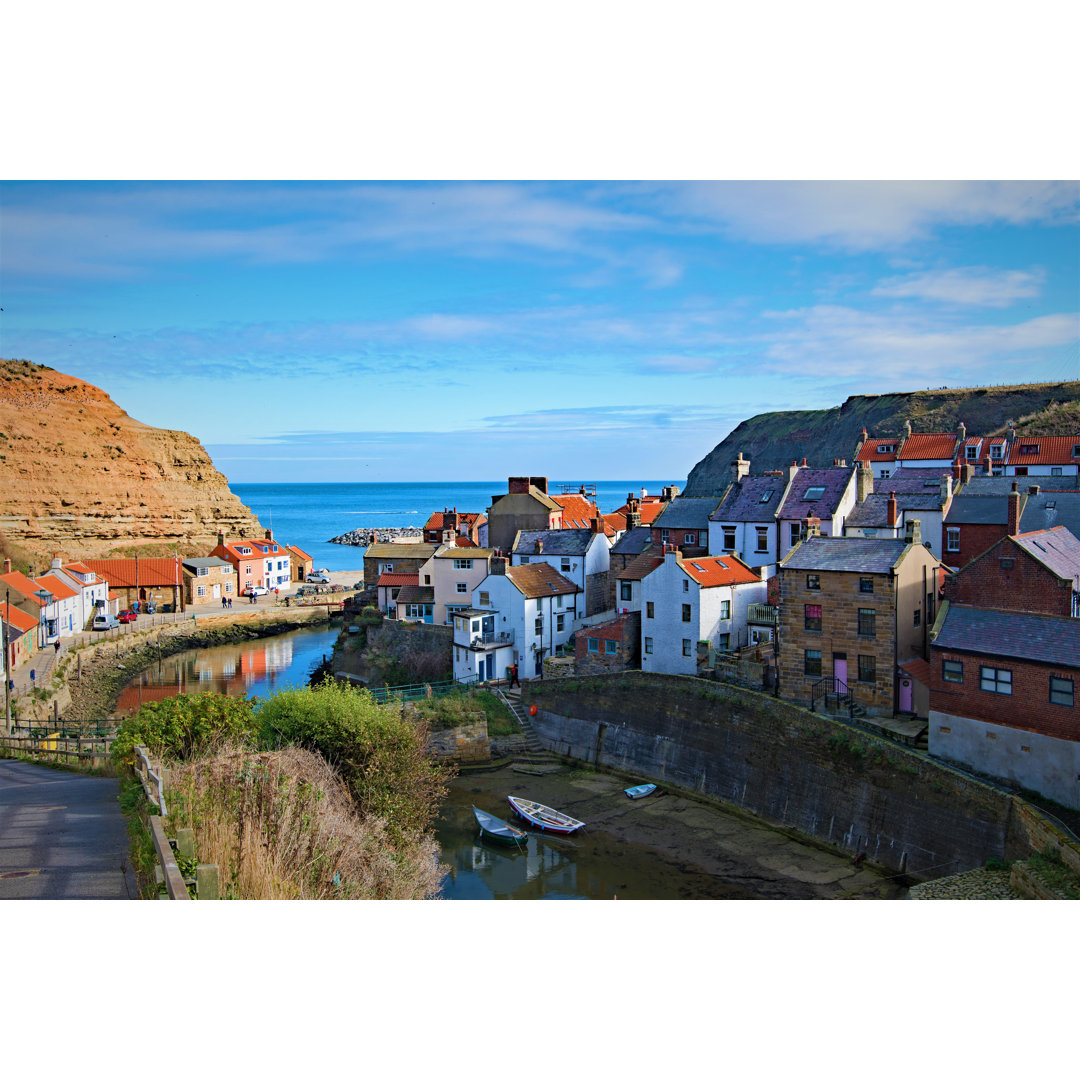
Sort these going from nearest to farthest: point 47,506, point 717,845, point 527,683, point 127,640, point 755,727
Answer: point 717,845, point 755,727, point 527,683, point 127,640, point 47,506

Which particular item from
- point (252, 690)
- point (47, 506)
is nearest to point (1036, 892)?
Answer: point (252, 690)

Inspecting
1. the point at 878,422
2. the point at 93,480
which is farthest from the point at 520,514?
the point at 878,422

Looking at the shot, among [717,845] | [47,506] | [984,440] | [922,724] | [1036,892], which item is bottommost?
[717,845]

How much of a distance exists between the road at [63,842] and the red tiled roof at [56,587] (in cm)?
2903

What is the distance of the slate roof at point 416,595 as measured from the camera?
123 feet

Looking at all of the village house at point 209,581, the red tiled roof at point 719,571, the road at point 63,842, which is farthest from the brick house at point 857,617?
the village house at point 209,581

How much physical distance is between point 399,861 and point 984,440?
49892 mm

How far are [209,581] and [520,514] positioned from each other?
91.4 feet

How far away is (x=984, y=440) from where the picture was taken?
51062 millimetres

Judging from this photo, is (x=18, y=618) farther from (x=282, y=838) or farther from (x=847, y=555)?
(x=847, y=555)

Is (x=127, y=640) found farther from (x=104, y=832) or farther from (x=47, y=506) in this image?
(x=104, y=832)

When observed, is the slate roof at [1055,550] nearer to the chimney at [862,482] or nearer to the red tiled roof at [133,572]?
the chimney at [862,482]

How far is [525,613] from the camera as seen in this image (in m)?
31.3

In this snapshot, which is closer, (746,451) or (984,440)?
(984,440)
